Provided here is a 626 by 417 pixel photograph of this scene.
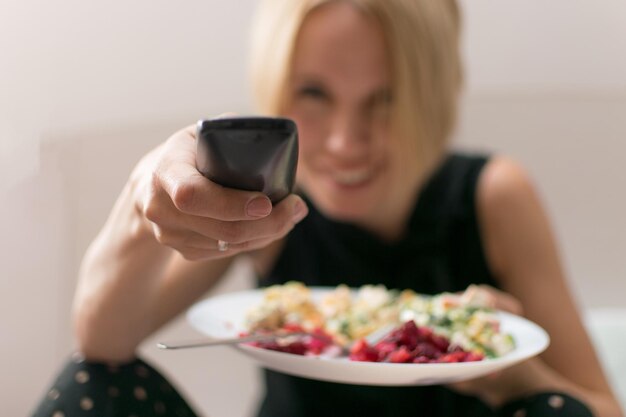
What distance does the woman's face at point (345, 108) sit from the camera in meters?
0.68

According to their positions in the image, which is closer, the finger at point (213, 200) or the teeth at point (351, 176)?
the finger at point (213, 200)

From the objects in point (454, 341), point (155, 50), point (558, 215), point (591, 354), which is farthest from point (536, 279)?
point (558, 215)

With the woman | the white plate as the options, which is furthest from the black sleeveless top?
the white plate

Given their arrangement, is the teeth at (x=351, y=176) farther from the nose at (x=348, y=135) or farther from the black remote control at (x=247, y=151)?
the black remote control at (x=247, y=151)

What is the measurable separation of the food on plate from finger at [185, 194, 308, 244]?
0.55 feet

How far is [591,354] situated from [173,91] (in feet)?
1.62

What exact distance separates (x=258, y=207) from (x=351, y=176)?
0.38 m

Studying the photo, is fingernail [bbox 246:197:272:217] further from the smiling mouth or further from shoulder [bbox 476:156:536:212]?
shoulder [bbox 476:156:536:212]

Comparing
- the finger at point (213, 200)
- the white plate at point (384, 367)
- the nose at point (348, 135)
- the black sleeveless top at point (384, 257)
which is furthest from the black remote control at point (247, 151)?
the black sleeveless top at point (384, 257)

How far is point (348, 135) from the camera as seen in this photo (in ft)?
2.25

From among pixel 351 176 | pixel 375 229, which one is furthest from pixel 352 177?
pixel 375 229

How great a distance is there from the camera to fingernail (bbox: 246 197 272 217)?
0.35 m

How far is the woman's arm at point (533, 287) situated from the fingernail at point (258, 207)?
0.34m

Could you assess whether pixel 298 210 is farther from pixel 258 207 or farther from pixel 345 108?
pixel 345 108
